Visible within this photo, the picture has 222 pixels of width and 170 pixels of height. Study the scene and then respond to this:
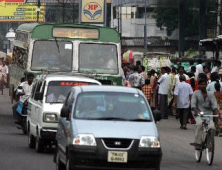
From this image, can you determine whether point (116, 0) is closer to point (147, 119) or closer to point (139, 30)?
point (139, 30)

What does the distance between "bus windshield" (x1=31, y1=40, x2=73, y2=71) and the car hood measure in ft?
38.6

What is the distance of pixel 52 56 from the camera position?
26.3m

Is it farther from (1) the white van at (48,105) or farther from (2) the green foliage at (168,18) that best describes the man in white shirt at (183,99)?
(2) the green foliage at (168,18)

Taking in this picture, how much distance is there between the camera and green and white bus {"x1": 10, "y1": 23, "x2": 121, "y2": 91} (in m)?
26.0

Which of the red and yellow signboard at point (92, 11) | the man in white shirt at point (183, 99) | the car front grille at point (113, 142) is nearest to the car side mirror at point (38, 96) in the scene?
the car front grille at point (113, 142)

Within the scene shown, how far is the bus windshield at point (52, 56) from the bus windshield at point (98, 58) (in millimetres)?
357

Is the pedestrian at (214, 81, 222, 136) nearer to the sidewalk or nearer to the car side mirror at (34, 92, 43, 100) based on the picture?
the car side mirror at (34, 92, 43, 100)

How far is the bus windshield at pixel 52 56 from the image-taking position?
1032 inches

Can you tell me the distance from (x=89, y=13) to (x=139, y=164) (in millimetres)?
30816

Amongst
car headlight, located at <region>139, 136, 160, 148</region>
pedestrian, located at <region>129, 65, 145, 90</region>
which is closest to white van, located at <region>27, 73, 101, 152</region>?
car headlight, located at <region>139, 136, 160, 148</region>

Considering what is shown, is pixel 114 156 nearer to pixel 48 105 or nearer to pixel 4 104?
pixel 48 105

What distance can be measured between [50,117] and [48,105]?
0.91 feet

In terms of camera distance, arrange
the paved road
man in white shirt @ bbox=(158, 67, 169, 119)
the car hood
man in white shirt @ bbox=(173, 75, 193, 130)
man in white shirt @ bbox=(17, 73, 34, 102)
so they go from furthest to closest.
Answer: man in white shirt @ bbox=(158, 67, 169, 119), man in white shirt @ bbox=(173, 75, 193, 130), man in white shirt @ bbox=(17, 73, 34, 102), the paved road, the car hood

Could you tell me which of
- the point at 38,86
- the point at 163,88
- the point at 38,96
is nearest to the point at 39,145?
the point at 38,96
